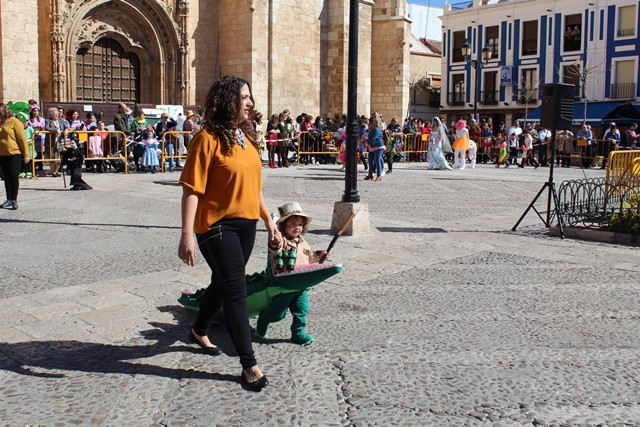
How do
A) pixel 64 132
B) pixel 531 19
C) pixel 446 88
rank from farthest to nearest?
pixel 446 88 < pixel 531 19 < pixel 64 132

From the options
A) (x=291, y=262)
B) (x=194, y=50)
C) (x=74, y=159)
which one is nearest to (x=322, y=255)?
(x=291, y=262)

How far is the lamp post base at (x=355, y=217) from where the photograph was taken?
8.29 meters

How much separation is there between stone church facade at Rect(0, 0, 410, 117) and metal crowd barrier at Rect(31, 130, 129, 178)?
294 centimetres

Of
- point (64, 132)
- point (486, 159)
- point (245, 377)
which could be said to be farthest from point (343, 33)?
point (245, 377)

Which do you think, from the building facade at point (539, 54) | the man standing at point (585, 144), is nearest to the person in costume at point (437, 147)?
the man standing at point (585, 144)

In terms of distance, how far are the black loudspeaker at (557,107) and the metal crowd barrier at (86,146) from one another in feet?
30.3

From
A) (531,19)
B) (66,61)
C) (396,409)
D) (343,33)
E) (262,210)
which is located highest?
(531,19)

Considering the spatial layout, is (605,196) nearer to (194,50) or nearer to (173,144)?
(173,144)

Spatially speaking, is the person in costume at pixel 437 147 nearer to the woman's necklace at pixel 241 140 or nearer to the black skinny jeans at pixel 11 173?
the black skinny jeans at pixel 11 173

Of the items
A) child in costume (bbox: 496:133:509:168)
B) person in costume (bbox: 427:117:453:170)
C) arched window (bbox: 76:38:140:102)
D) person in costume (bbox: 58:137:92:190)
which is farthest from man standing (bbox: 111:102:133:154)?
child in costume (bbox: 496:133:509:168)

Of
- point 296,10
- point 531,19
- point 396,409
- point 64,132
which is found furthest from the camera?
point 531,19

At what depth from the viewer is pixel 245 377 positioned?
357 centimetres

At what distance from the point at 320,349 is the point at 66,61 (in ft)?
56.5

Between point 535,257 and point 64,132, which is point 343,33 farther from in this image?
point 535,257
